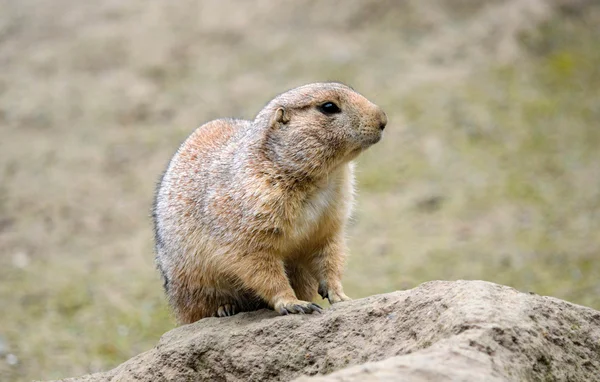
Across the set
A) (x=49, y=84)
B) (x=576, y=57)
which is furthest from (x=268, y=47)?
(x=576, y=57)

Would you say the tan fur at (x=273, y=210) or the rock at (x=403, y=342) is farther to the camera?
the tan fur at (x=273, y=210)

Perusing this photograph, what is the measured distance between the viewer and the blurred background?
9.36m

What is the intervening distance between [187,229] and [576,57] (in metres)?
9.96

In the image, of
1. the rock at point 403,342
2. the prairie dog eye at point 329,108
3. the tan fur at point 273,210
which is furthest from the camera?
the prairie dog eye at point 329,108

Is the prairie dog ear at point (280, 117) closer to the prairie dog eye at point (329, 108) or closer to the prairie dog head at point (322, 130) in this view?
the prairie dog head at point (322, 130)

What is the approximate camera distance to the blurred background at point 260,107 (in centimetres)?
936

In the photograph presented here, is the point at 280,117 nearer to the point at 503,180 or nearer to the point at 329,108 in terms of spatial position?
the point at 329,108

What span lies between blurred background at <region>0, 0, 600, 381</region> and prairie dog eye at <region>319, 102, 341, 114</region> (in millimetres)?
4157

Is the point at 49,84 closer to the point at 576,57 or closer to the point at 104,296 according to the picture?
the point at 104,296

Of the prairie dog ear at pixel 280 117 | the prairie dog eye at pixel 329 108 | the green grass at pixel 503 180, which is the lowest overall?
the prairie dog eye at pixel 329 108

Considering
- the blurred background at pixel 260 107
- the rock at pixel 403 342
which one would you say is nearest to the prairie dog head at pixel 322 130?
the rock at pixel 403 342

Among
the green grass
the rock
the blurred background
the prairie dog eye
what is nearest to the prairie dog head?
the prairie dog eye

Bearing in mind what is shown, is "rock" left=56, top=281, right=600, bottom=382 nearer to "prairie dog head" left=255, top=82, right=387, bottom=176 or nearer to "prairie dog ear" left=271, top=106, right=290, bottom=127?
"prairie dog head" left=255, top=82, right=387, bottom=176

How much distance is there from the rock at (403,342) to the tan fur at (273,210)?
25 cm
